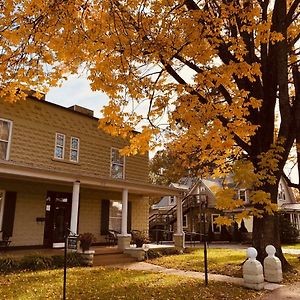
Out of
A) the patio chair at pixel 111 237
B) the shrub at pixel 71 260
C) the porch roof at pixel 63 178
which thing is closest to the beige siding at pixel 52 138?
the porch roof at pixel 63 178

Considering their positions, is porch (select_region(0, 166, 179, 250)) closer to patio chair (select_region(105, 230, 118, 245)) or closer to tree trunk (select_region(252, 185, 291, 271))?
patio chair (select_region(105, 230, 118, 245))

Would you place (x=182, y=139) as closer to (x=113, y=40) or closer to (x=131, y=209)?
(x=113, y=40)

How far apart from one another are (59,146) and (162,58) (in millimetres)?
10536

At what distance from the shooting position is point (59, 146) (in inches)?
680

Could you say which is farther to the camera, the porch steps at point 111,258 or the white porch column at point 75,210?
the porch steps at point 111,258

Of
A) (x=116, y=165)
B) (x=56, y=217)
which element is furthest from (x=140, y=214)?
(x=56, y=217)

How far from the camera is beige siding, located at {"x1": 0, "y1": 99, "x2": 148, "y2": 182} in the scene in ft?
50.9

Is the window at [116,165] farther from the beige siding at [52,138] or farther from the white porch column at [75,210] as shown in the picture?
the white porch column at [75,210]

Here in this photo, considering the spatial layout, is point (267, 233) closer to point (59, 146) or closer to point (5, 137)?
point (59, 146)

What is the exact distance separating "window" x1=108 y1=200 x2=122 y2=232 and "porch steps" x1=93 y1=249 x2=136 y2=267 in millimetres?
3683

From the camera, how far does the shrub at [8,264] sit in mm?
11195

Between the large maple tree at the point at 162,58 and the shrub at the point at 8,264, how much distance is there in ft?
18.8

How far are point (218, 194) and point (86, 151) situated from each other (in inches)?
415

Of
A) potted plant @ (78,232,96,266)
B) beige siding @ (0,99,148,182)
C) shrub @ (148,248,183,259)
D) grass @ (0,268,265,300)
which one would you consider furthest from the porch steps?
beige siding @ (0,99,148,182)
